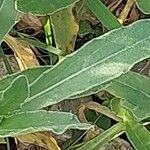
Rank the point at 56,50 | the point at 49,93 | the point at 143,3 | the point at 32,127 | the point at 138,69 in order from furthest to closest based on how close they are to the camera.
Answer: the point at 138,69 → the point at 56,50 → the point at 143,3 → the point at 49,93 → the point at 32,127

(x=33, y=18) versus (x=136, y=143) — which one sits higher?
(x=33, y=18)

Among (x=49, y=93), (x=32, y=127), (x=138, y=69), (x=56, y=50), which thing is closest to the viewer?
(x=32, y=127)

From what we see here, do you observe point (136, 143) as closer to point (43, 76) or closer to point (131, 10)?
point (43, 76)

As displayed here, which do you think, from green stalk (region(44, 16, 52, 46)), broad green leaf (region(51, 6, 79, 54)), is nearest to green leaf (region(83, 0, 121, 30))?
broad green leaf (region(51, 6, 79, 54))

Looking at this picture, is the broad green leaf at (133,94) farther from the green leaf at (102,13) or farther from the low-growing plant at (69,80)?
the green leaf at (102,13)

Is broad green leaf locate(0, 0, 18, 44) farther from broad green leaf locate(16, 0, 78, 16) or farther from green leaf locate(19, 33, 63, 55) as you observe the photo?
green leaf locate(19, 33, 63, 55)

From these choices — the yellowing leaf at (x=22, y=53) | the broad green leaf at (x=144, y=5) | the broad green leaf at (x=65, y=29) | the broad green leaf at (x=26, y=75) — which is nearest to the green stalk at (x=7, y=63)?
the yellowing leaf at (x=22, y=53)

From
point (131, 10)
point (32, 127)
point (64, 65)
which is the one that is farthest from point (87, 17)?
point (32, 127)
